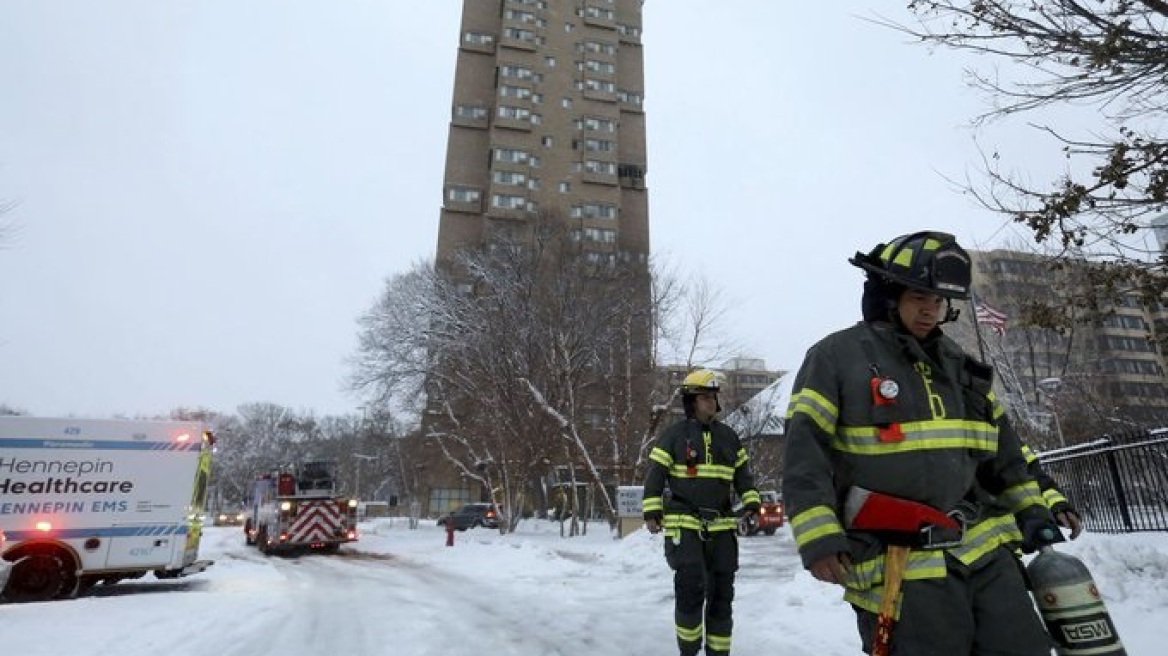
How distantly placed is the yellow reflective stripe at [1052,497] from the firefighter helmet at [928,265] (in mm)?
980

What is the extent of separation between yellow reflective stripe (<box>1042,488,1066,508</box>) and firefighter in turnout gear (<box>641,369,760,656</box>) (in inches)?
93.4

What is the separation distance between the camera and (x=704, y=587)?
4727mm

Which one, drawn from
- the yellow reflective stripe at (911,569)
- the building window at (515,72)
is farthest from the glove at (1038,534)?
the building window at (515,72)

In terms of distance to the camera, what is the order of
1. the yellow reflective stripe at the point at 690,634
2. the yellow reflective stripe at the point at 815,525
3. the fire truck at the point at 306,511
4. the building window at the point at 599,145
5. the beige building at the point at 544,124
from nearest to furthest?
the yellow reflective stripe at the point at 815,525 → the yellow reflective stripe at the point at 690,634 → the fire truck at the point at 306,511 → the beige building at the point at 544,124 → the building window at the point at 599,145

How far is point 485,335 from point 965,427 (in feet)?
76.0

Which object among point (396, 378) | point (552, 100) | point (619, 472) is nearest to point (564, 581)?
point (619, 472)

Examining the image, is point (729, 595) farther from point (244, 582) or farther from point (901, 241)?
point (244, 582)

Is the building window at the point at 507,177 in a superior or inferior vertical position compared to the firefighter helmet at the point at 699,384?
superior

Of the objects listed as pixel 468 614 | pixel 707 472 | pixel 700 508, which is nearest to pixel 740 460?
pixel 707 472

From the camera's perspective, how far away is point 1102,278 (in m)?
6.06

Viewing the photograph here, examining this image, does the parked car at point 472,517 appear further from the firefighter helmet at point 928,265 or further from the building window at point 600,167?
the building window at point 600,167

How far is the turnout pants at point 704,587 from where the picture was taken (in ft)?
15.3

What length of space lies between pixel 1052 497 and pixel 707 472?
2.59 meters

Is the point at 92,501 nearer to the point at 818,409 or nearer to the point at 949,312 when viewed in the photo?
the point at 818,409
